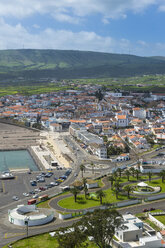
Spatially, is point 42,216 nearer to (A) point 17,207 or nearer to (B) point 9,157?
(A) point 17,207

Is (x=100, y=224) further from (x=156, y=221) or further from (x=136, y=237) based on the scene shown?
(x=156, y=221)

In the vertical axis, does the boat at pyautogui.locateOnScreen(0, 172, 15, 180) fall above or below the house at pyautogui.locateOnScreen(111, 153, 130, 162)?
below

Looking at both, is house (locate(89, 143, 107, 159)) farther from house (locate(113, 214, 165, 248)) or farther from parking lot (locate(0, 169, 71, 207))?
house (locate(113, 214, 165, 248))

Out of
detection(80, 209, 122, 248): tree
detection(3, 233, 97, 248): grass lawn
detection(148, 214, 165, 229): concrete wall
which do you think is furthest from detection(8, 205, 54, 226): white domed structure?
detection(148, 214, 165, 229): concrete wall

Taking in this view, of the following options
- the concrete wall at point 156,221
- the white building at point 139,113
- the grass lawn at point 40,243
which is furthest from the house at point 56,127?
the grass lawn at point 40,243

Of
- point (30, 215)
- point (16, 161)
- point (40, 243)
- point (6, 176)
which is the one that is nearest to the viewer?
point (40, 243)

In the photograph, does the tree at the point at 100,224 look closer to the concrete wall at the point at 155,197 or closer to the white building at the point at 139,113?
the concrete wall at the point at 155,197

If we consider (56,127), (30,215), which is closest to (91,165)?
(30,215)
